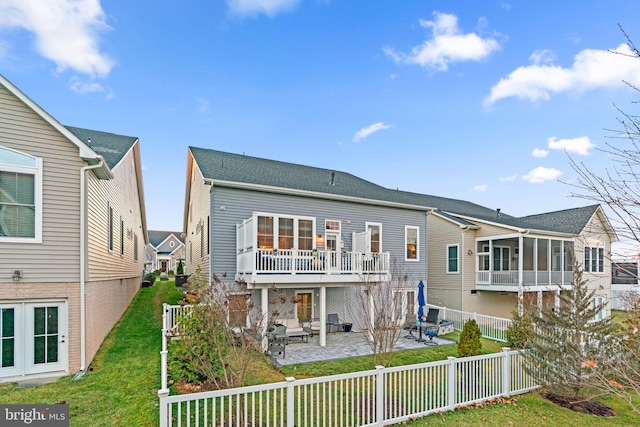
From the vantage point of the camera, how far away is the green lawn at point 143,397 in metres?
5.83

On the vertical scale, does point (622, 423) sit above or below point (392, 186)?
below

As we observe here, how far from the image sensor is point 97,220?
930 centimetres

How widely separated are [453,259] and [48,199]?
58.2 ft

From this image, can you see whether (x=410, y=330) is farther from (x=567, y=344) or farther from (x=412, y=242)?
(x=567, y=344)

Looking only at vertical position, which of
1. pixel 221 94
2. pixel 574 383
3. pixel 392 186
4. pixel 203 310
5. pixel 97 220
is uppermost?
pixel 221 94

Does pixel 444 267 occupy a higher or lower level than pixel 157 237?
lower

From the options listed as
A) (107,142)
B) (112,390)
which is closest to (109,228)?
(107,142)

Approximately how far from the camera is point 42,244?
7.55 m

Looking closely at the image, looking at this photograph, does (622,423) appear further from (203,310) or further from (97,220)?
(97,220)

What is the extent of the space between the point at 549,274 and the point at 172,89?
888 inches

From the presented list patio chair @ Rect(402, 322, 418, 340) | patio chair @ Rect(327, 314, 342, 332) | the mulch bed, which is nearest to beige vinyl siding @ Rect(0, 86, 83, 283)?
patio chair @ Rect(327, 314, 342, 332)

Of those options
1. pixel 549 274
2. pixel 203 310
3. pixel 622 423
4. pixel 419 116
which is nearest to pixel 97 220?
pixel 203 310

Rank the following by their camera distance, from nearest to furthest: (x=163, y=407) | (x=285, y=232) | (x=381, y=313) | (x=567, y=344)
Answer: (x=163, y=407) < (x=567, y=344) < (x=381, y=313) < (x=285, y=232)

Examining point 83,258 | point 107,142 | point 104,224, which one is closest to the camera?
point 83,258
